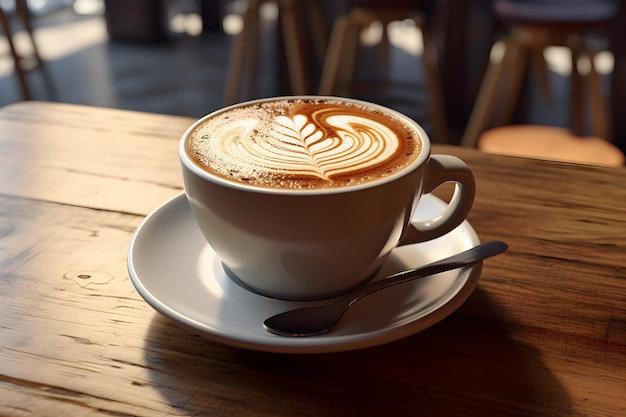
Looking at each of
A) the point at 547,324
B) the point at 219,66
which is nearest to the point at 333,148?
the point at 547,324

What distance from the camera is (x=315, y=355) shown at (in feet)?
1.50

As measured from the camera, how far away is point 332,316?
17.7 inches

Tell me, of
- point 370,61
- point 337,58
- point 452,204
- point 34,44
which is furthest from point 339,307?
point 34,44

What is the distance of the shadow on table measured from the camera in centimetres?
41

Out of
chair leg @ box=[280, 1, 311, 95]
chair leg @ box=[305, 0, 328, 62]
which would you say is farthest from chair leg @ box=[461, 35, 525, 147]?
chair leg @ box=[305, 0, 328, 62]

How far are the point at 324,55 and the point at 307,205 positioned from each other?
7.36 feet

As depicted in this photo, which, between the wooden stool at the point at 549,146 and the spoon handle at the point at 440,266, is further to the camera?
the wooden stool at the point at 549,146

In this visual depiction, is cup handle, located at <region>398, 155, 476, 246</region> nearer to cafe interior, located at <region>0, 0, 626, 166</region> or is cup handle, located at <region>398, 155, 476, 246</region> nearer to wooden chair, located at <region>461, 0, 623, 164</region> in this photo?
cafe interior, located at <region>0, 0, 626, 166</region>

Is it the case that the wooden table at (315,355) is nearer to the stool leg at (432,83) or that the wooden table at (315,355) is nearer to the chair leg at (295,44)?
the stool leg at (432,83)

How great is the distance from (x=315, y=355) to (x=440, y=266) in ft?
0.36

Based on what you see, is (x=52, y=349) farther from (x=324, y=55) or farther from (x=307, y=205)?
(x=324, y=55)

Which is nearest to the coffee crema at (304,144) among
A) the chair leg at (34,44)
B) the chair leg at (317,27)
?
the chair leg at (317,27)

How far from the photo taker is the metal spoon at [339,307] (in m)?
0.44

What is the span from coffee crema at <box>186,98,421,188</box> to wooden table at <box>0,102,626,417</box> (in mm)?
116
